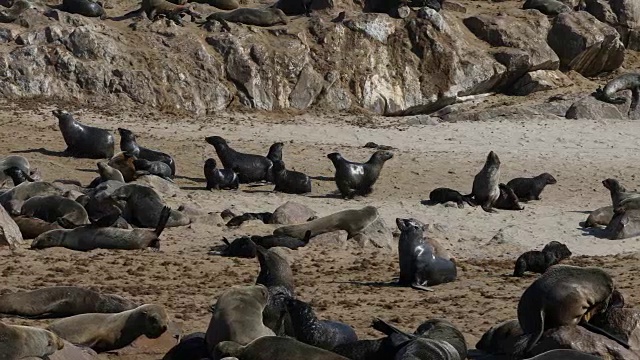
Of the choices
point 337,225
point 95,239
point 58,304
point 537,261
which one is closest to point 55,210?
point 95,239

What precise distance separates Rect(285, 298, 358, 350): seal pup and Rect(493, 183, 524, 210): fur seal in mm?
8414

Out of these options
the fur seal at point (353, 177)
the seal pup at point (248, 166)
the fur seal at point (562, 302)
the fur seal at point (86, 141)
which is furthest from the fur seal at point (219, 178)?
the fur seal at point (562, 302)

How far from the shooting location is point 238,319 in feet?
23.5

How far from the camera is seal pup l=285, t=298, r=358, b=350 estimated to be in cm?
741

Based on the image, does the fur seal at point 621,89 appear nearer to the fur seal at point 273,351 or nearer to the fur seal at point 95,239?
the fur seal at point 95,239

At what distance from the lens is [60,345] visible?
668 centimetres

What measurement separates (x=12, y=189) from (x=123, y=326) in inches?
248

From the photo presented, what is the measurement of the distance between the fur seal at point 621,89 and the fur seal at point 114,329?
15.7 meters

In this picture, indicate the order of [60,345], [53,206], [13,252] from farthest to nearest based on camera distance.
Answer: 1. [53,206]
2. [13,252]
3. [60,345]

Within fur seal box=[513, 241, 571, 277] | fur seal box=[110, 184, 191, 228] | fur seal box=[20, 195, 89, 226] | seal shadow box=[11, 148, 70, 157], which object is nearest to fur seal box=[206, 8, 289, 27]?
seal shadow box=[11, 148, 70, 157]

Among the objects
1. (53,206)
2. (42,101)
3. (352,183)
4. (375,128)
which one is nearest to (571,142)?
(375,128)

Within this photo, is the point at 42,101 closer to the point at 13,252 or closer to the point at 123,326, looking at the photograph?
the point at 13,252

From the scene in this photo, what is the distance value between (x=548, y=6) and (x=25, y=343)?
2034cm

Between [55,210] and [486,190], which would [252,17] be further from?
[55,210]
